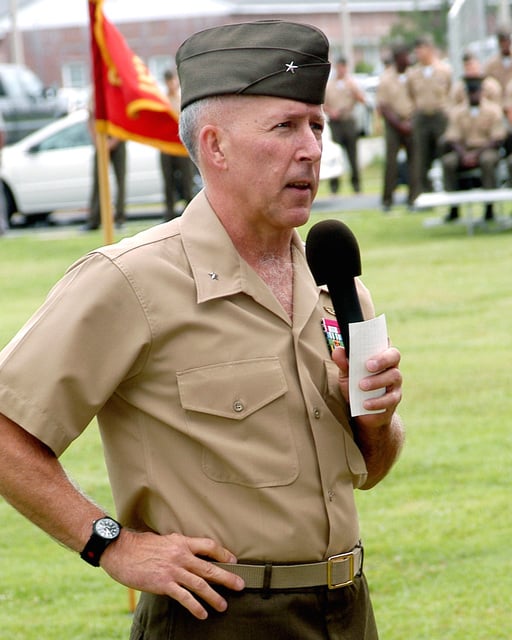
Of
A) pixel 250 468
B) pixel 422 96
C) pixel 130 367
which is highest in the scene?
pixel 130 367

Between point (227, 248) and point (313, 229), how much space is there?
249 millimetres

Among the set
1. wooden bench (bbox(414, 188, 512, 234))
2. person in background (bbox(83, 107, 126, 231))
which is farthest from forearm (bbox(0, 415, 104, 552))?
person in background (bbox(83, 107, 126, 231))

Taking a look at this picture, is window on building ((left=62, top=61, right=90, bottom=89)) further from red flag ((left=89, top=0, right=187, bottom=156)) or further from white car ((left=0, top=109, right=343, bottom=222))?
red flag ((left=89, top=0, right=187, bottom=156))

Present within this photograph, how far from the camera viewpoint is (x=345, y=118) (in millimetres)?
25344

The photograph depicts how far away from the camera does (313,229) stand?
3203 mm

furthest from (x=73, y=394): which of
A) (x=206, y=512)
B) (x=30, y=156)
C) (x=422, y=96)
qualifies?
(x=30, y=156)

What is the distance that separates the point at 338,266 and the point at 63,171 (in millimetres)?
20713

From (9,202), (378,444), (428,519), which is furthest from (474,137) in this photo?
(378,444)

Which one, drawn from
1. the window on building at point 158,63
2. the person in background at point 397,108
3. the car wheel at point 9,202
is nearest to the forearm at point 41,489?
the person in background at point 397,108

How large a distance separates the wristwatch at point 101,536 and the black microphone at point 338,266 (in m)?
0.62

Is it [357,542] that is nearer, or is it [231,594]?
[231,594]

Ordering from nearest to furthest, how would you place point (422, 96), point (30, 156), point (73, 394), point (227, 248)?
1. point (73, 394)
2. point (227, 248)
3. point (422, 96)
4. point (30, 156)

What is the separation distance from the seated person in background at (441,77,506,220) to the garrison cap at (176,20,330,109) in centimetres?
1539

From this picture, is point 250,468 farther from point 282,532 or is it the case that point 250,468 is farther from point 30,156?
point 30,156
